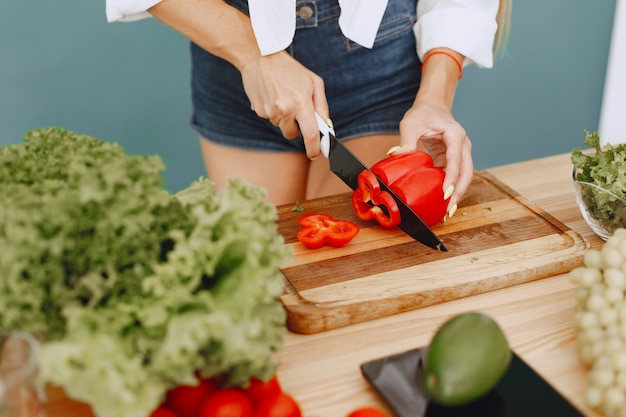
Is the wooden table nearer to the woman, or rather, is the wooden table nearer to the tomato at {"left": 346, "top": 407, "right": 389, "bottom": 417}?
the tomato at {"left": 346, "top": 407, "right": 389, "bottom": 417}

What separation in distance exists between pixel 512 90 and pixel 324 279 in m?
2.20

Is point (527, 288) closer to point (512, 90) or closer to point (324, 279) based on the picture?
point (324, 279)

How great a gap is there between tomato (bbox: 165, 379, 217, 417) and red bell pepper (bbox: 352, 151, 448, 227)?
597mm

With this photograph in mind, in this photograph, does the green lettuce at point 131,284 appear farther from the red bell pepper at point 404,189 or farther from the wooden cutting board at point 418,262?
the red bell pepper at point 404,189

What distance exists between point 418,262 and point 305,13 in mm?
710

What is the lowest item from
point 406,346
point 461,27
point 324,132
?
point 406,346

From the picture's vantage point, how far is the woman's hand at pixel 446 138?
4.42ft

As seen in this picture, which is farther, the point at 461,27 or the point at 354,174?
the point at 461,27

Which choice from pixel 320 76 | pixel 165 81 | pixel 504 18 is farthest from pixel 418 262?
pixel 165 81

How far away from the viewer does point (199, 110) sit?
5.97 ft

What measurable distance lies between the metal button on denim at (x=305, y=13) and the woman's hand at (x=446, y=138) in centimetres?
34

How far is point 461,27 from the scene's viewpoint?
1548 millimetres

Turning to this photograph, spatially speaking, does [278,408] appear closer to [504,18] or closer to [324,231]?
[324,231]

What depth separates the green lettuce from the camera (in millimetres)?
668
